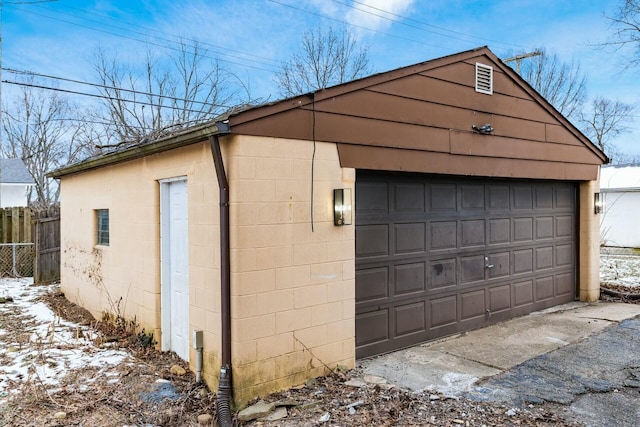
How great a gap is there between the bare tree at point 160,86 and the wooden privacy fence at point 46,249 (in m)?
7.04

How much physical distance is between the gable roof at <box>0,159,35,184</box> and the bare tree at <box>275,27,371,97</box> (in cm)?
1016

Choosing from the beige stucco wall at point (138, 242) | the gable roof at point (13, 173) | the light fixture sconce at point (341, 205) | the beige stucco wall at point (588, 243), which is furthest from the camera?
the gable roof at point (13, 173)

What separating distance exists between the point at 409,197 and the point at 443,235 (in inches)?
32.7

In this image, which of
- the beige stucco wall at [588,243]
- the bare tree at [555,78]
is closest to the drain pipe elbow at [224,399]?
the beige stucco wall at [588,243]

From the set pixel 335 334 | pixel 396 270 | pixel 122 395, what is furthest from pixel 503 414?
pixel 122 395

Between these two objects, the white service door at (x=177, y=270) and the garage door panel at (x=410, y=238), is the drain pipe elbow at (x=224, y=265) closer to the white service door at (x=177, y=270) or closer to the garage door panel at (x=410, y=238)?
the white service door at (x=177, y=270)

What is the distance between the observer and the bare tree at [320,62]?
18.0m

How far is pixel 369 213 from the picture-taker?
5348 millimetres

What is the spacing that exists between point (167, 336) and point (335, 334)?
2080 millimetres

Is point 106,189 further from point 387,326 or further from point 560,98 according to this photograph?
point 560,98

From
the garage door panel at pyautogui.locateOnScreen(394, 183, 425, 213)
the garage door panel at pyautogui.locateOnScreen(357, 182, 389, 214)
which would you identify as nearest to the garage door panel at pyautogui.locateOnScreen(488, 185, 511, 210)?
the garage door panel at pyautogui.locateOnScreen(394, 183, 425, 213)

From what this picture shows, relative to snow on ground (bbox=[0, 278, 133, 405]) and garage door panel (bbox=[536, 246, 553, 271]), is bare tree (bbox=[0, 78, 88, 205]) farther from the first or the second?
garage door panel (bbox=[536, 246, 553, 271])

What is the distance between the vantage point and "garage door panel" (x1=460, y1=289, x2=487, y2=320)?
6.39 m

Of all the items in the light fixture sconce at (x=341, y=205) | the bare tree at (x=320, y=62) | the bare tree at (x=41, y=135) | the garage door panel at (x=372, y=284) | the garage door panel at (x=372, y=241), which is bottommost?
the garage door panel at (x=372, y=284)
